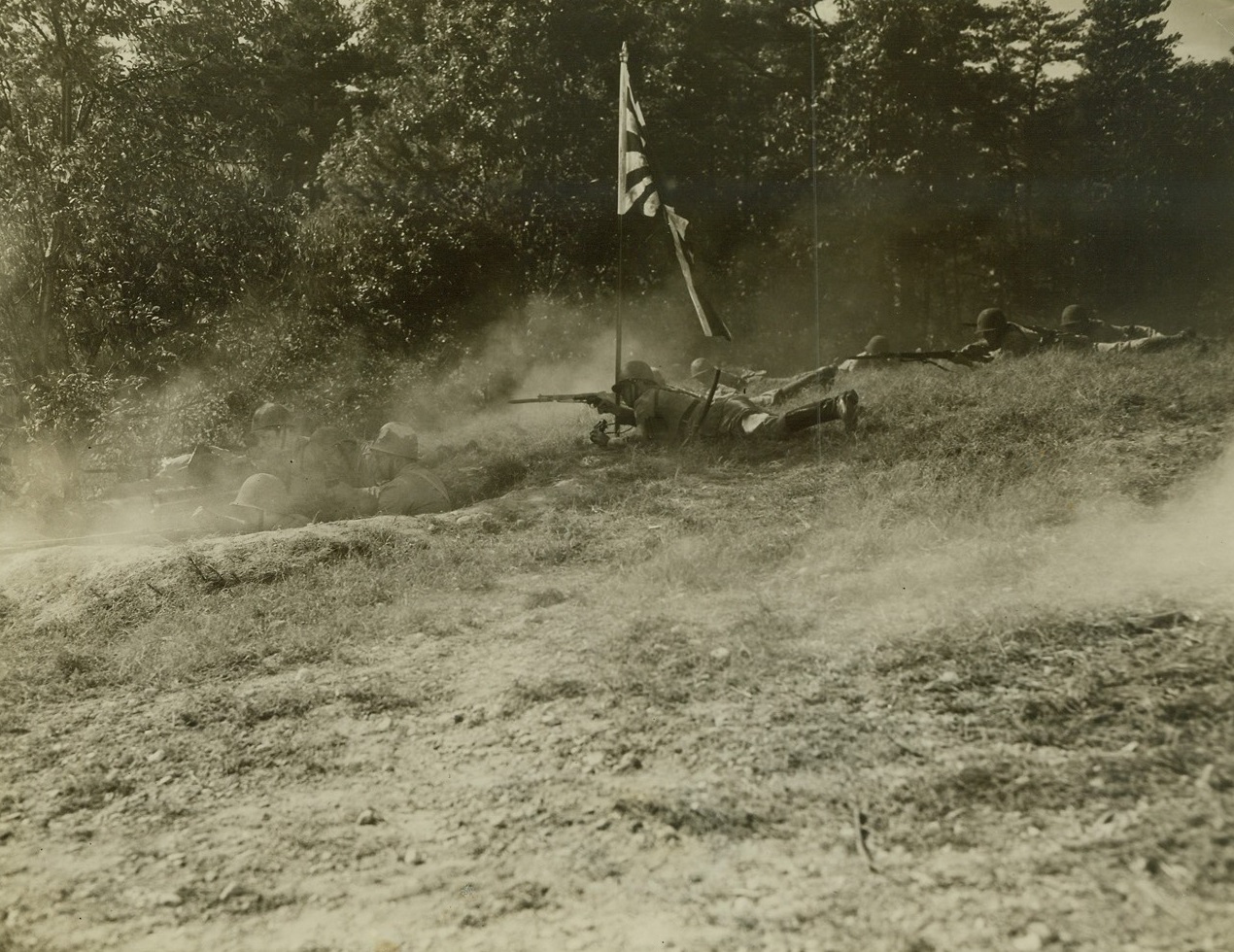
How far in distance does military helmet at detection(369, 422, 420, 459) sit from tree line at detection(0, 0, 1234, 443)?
4543mm

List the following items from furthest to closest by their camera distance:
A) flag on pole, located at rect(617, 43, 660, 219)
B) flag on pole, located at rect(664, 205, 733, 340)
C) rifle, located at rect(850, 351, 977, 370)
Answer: rifle, located at rect(850, 351, 977, 370) → flag on pole, located at rect(617, 43, 660, 219) → flag on pole, located at rect(664, 205, 733, 340)

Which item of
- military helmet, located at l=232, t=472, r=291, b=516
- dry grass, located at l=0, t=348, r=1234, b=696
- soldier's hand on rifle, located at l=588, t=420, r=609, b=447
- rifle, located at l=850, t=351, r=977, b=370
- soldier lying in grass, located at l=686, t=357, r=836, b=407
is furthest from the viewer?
rifle, located at l=850, t=351, r=977, b=370

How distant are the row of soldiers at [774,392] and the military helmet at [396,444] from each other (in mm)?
2048

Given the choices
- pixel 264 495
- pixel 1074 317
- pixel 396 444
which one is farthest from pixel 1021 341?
pixel 264 495

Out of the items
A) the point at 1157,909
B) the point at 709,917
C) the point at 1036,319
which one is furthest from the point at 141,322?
the point at 1036,319

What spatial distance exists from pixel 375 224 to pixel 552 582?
1181 cm

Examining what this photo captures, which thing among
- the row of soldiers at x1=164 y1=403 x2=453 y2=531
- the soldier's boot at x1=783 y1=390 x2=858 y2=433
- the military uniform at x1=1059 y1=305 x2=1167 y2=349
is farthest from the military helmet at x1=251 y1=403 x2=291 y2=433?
the military uniform at x1=1059 y1=305 x2=1167 y2=349

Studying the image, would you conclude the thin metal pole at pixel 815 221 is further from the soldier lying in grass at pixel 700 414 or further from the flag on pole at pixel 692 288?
the flag on pole at pixel 692 288

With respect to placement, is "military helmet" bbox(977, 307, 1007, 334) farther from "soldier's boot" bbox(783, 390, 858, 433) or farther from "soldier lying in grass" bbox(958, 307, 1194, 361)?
"soldier's boot" bbox(783, 390, 858, 433)

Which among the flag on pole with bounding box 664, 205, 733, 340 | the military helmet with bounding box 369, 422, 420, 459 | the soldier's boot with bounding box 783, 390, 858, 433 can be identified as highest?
the flag on pole with bounding box 664, 205, 733, 340

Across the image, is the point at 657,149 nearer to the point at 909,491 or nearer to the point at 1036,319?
the point at 1036,319

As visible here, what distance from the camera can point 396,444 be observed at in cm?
948

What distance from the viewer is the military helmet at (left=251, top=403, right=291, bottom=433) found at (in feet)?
31.2

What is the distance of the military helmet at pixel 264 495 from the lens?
347 inches
